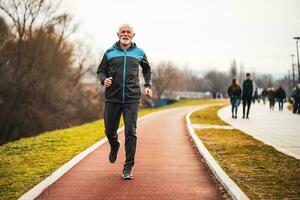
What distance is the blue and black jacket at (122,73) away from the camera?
7426 millimetres

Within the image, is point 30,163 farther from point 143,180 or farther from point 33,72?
point 33,72

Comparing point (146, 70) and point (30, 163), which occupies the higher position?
point (146, 70)

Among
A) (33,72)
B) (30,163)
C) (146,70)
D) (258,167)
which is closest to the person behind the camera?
(146,70)

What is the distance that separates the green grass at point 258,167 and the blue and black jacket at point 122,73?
2.07 m

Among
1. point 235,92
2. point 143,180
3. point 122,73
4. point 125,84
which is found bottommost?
point 143,180

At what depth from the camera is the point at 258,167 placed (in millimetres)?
8227

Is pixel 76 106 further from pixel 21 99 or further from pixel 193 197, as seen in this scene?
pixel 193 197

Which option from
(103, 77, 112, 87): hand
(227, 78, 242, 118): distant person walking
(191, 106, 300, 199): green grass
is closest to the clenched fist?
(103, 77, 112, 87): hand

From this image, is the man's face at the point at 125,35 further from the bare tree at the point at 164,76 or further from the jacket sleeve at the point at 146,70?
the bare tree at the point at 164,76

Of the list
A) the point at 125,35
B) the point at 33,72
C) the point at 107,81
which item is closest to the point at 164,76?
the point at 33,72

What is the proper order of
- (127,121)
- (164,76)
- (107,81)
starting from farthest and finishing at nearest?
Answer: (164,76)
(127,121)
(107,81)

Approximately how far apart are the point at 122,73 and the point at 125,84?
0.60 feet

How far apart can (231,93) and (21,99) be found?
18373mm

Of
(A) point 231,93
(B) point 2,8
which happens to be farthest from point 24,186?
(B) point 2,8
